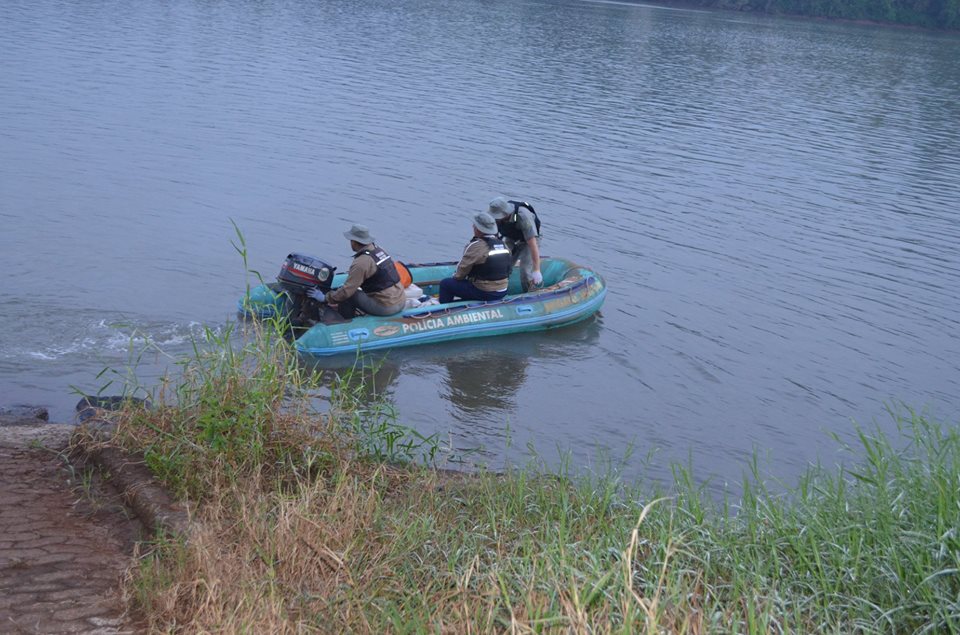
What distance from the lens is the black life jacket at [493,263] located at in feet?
36.7

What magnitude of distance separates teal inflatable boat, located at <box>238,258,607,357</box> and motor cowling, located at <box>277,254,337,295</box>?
0.22 ft

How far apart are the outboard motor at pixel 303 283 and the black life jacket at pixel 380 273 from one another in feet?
1.19

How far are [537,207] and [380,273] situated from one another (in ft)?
20.8

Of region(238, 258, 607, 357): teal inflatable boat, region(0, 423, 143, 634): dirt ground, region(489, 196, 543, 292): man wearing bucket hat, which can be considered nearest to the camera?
region(0, 423, 143, 634): dirt ground

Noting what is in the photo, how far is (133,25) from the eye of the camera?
30.7 metres

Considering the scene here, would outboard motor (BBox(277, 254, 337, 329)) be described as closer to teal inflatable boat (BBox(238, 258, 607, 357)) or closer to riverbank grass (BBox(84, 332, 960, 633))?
teal inflatable boat (BBox(238, 258, 607, 357))

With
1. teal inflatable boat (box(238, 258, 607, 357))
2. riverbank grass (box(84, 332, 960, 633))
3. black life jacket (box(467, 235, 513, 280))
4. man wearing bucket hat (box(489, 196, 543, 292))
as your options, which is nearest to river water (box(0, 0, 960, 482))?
teal inflatable boat (box(238, 258, 607, 357))

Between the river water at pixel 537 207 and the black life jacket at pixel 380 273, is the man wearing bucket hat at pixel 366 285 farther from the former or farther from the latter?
the river water at pixel 537 207

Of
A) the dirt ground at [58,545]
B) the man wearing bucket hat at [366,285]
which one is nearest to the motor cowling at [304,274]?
the man wearing bucket hat at [366,285]

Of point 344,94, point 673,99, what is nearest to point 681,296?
point 344,94

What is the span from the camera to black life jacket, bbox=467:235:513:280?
11180 millimetres

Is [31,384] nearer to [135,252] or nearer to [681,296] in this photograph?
[135,252]

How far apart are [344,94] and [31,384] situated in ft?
51.6

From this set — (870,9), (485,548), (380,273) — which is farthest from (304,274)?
(870,9)
